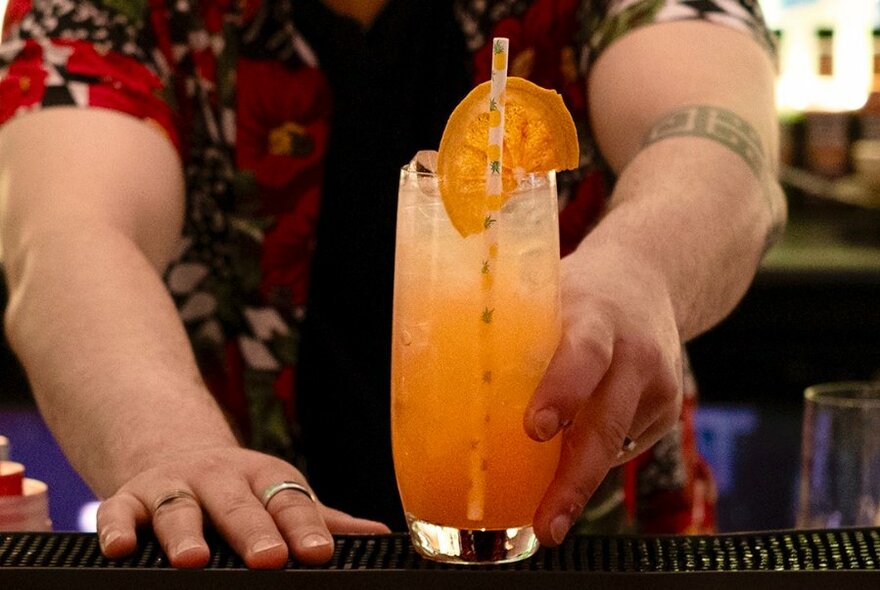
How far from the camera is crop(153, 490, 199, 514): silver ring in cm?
105

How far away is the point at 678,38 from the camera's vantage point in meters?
1.63

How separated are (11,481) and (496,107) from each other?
0.61 meters

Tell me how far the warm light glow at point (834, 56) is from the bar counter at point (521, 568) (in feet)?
11.5

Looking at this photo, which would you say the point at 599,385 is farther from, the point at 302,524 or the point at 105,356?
the point at 105,356

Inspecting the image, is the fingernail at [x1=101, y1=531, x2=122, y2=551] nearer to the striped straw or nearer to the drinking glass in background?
the striped straw

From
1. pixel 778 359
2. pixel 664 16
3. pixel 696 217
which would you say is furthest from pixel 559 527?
pixel 778 359

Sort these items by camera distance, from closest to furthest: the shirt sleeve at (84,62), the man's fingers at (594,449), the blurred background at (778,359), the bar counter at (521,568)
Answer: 1. the bar counter at (521,568)
2. the man's fingers at (594,449)
3. the shirt sleeve at (84,62)
4. the blurred background at (778,359)

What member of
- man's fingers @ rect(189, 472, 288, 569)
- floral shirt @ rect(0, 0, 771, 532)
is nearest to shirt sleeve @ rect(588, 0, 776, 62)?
floral shirt @ rect(0, 0, 771, 532)

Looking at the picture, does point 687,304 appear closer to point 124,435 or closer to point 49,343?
point 124,435

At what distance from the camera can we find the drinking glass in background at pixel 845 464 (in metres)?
1.48

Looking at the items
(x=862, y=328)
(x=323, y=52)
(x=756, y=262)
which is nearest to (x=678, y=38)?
(x=756, y=262)

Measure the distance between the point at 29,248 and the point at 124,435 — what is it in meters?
0.40

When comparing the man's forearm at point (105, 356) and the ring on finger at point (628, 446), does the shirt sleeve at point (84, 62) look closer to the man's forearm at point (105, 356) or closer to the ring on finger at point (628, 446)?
the man's forearm at point (105, 356)

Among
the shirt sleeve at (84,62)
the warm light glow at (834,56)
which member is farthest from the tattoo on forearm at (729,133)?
the warm light glow at (834,56)
